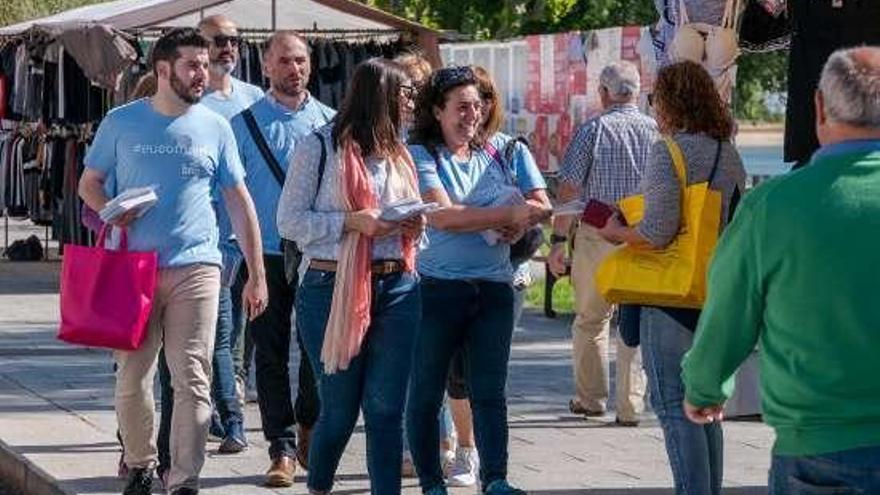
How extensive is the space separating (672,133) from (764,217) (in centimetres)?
277

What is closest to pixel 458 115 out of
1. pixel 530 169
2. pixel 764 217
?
pixel 530 169

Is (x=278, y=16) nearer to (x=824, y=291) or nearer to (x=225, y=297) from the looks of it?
(x=225, y=297)

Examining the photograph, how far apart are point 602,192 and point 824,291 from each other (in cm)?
621

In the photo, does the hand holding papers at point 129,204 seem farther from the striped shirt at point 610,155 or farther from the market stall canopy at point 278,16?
the market stall canopy at point 278,16

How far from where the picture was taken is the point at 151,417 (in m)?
8.77

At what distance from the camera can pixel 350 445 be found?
34.7ft

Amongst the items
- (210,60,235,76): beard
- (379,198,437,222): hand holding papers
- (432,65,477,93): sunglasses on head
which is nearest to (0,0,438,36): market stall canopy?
(210,60,235,76): beard

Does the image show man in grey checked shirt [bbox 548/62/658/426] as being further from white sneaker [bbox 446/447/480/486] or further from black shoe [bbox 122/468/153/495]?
black shoe [bbox 122/468/153/495]

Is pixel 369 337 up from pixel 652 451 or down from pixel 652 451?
up

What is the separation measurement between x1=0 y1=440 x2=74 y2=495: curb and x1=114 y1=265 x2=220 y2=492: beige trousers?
0.79 meters

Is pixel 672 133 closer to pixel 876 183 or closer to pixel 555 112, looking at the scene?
pixel 876 183

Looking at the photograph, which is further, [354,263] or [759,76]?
[759,76]

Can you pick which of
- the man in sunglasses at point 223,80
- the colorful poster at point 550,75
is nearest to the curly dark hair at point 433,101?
the man in sunglasses at point 223,80

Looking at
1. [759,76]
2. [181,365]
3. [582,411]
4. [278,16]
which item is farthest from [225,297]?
[759,76]
